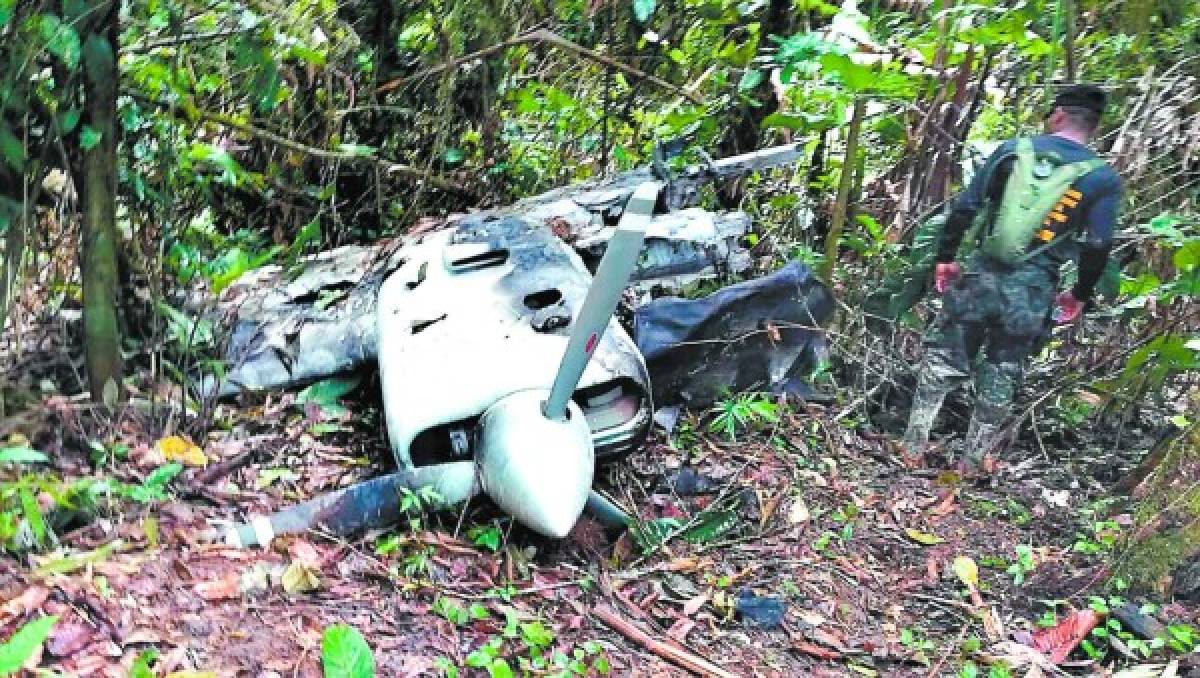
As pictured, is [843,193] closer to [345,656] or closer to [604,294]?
[604,294]

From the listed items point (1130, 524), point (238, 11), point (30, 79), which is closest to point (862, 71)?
point (1130, 524)

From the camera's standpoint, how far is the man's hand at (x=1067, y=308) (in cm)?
466

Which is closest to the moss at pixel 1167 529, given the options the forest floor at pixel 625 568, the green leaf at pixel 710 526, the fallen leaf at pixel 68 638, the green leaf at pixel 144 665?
the forest floor at pixel 625 568

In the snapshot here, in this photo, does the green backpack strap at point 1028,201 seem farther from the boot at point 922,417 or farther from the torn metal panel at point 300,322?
the torn metal panel at point 300,322

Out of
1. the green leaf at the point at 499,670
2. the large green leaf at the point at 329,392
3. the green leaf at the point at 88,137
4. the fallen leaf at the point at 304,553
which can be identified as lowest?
the large green leaf at the point at 329,392

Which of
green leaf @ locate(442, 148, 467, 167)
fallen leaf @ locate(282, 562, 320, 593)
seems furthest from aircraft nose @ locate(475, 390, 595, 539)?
green leaf @ locate(442, 148, 467, 167)

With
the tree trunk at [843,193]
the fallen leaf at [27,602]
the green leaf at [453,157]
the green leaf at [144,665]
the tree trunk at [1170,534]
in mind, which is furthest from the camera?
the green leaf at [453,157]

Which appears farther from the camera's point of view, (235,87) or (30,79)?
(235,87)

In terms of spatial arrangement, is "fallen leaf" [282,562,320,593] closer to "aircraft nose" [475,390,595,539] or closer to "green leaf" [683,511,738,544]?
"aircraft nose" [475,390,595,539]

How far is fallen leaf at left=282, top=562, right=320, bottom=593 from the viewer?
11.3ft

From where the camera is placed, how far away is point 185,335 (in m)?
4.70

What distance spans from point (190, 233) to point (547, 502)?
8.93 feet

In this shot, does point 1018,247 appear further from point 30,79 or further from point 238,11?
point 30,79

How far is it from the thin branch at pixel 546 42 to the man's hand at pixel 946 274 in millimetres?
2607
